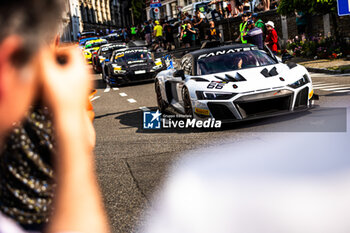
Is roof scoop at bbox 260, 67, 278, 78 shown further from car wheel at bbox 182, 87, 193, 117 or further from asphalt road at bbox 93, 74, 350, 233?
car wheel at bbox 182, 87, 193, 117

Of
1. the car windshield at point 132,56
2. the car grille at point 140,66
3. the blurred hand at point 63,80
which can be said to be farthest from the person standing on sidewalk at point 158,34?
the blurred hand at point 63,80

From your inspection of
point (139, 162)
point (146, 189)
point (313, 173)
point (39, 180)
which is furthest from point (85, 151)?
point (139, 162)

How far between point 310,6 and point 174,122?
46.2 ft

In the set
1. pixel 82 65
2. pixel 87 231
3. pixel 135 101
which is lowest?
pixel 135 101

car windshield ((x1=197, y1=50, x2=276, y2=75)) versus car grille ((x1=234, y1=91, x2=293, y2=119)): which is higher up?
car windshield ((x1=197, y1=50, x2=276, y2=75))

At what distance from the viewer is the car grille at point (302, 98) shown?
28.0ft

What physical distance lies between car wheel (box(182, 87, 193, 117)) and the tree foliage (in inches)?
508

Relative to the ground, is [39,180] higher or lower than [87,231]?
higher

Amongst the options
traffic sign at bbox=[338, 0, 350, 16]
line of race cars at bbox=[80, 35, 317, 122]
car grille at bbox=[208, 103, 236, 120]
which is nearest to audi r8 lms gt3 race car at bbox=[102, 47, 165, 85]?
traffic sign at bbox=[338, 0, 350, 16]

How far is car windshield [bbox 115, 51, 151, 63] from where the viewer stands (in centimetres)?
2031

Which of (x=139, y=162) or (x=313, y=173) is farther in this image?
(x=139, y=162)

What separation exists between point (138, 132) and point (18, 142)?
7921mm

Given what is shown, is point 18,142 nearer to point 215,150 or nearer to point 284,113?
point 215,150

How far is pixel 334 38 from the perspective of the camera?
850 inches
